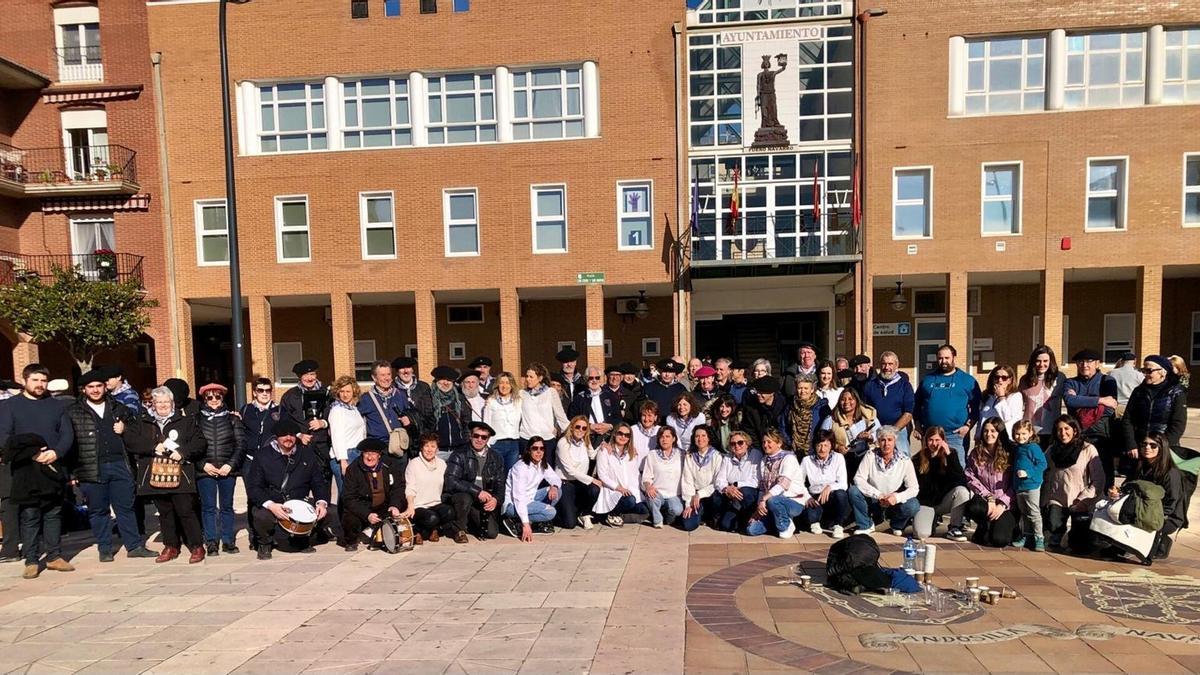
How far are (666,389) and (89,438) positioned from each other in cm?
650

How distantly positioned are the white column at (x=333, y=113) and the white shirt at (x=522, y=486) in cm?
1393

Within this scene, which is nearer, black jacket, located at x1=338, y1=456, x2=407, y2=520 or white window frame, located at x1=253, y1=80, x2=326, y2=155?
black jacket, located at x1=338, y1=456, x2=407, y2=520

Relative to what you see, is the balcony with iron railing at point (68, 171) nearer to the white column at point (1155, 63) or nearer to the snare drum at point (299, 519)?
the snare drum at point (299, 519)

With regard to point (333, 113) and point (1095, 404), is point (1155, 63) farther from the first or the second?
point (333, 113)

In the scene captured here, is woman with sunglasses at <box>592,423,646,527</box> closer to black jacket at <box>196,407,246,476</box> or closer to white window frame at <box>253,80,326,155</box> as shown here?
black jacket at <box>196,407,246,476</box>

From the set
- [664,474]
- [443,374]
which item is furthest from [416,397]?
[664,474]

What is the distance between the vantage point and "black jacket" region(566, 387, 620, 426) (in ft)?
27.7

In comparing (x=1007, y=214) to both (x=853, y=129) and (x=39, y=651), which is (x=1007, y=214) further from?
(x=39, y=651)

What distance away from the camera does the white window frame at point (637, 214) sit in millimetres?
17203

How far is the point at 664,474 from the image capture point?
295 inches

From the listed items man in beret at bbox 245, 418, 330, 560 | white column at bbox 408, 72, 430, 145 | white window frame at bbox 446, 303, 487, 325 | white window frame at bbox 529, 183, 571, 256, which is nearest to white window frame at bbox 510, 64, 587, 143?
white window frame at bbox 529, 183, 571, 256

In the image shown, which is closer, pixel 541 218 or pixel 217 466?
pixel 217 466

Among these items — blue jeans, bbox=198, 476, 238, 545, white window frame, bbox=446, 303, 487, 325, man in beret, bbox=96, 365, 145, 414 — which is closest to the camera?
blue jeans, bbox=198, 476, 238, 545

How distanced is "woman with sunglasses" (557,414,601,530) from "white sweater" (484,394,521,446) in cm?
69
